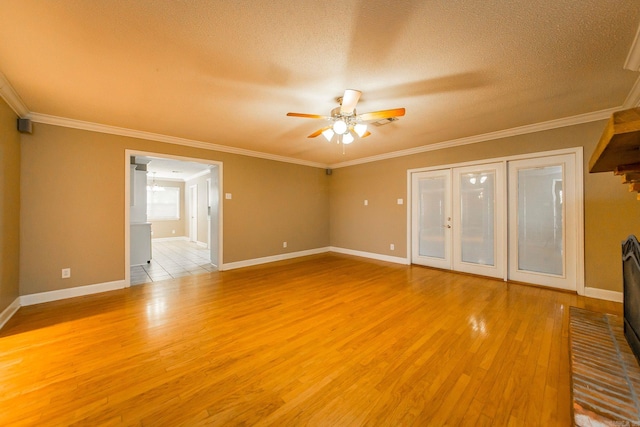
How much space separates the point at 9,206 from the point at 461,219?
6.53 meters

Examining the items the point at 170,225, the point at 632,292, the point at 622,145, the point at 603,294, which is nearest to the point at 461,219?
the point at 603,294

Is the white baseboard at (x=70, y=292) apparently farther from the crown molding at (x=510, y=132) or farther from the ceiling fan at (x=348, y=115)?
the crown molding at (x=510, y=132)

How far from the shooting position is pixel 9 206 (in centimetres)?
279

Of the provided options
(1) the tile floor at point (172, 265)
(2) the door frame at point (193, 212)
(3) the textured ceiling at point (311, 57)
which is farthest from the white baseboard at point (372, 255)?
(2) the door frame at point (193, 212)

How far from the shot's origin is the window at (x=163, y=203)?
348 inches

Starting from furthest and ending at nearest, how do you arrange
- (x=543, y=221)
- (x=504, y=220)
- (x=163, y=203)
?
1. (x=163, y=203)
2. (x=504, y=220)
3. (x=543, y=221)

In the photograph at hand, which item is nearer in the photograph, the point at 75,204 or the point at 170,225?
the point at 75,204

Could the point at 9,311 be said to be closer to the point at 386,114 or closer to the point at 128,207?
the point at 128,207

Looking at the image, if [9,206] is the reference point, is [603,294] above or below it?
below

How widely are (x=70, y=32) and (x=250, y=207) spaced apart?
3.77 m

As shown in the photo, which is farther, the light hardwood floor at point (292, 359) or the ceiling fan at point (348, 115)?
the ceiling fan at point (348, 115)

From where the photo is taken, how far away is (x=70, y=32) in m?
1.72

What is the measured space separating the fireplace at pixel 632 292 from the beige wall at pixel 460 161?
1.60 meters

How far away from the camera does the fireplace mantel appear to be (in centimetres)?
75
